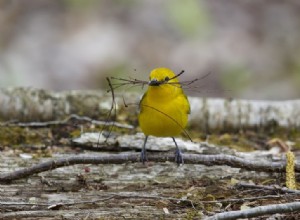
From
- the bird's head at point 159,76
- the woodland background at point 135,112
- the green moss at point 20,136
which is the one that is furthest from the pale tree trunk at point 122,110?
the bird's head at point 159,76

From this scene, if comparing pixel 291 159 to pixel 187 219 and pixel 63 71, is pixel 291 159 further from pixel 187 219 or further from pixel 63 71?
pixel 63 71

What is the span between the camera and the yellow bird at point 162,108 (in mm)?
4648

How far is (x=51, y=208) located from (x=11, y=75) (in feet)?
17.0

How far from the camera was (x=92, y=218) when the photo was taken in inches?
150

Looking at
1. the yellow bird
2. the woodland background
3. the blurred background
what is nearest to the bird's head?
the yellow bird

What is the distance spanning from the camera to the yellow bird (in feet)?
15.3

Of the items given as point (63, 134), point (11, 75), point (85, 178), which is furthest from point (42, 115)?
point (11, 75)

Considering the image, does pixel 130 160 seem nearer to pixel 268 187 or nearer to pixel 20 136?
pixel 268 187

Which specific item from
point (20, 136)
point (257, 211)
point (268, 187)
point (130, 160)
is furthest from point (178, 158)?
point (20, 136)

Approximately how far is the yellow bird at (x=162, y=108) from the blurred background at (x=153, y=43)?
398 cm

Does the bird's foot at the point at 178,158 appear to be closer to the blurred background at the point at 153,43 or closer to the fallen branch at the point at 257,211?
the fallen branch at the point at 257,211

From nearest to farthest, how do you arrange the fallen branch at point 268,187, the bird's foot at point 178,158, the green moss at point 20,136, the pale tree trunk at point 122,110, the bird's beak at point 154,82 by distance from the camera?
the fallen branch at point 268,187
the bird's foot at point 178,158
the bird's beak at point 154,82
the green moss at point 20,136
the pale tree trunk at point 122,110

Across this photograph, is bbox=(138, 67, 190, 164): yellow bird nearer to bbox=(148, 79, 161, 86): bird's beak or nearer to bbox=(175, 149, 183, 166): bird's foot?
bbox=(148, 79, 161, 86): bird's beak

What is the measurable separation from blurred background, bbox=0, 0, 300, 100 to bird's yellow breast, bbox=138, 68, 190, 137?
398 cm
